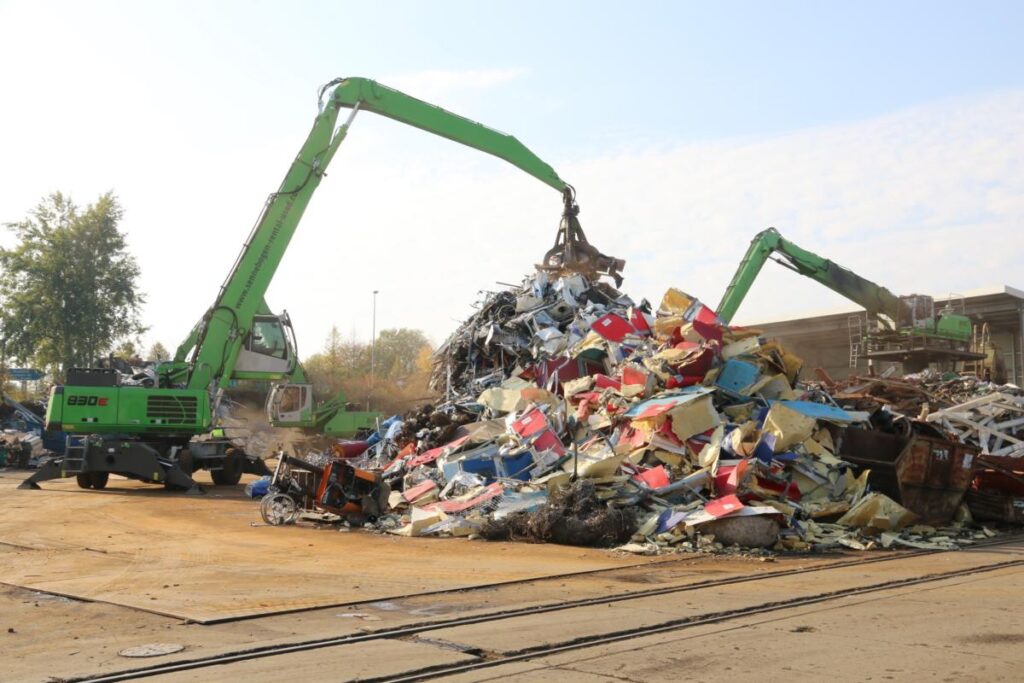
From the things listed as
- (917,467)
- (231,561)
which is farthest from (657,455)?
(231,561)

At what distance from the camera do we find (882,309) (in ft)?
113

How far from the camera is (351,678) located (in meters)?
6.19

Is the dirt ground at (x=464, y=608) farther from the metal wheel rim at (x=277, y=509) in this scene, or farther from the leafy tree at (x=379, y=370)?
the leafy tree at (x=379, y=370)

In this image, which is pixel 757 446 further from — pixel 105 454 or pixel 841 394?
pixel 105 454

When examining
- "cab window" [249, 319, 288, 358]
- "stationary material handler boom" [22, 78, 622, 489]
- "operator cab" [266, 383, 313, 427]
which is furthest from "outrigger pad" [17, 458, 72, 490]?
"operator cab" [266, 383, 313, 427]

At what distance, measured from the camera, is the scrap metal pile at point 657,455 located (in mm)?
13773

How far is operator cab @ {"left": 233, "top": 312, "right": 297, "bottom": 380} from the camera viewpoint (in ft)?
80.2

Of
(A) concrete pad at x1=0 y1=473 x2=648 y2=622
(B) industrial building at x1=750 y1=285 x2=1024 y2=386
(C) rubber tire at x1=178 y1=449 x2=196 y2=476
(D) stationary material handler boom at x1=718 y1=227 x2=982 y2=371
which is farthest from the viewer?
(B) industrial building at x1=750 y1=285 x2=1024 y2=386

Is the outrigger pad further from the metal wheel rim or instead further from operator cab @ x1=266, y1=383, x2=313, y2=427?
the metal wheel rim

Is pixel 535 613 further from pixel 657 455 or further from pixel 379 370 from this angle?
pixel 379 370

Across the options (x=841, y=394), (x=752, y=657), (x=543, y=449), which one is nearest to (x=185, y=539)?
(x=543, y=449)

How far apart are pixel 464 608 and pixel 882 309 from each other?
94.9ft

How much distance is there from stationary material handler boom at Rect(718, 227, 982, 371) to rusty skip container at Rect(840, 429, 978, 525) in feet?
48.6

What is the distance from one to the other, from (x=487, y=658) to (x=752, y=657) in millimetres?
1777
